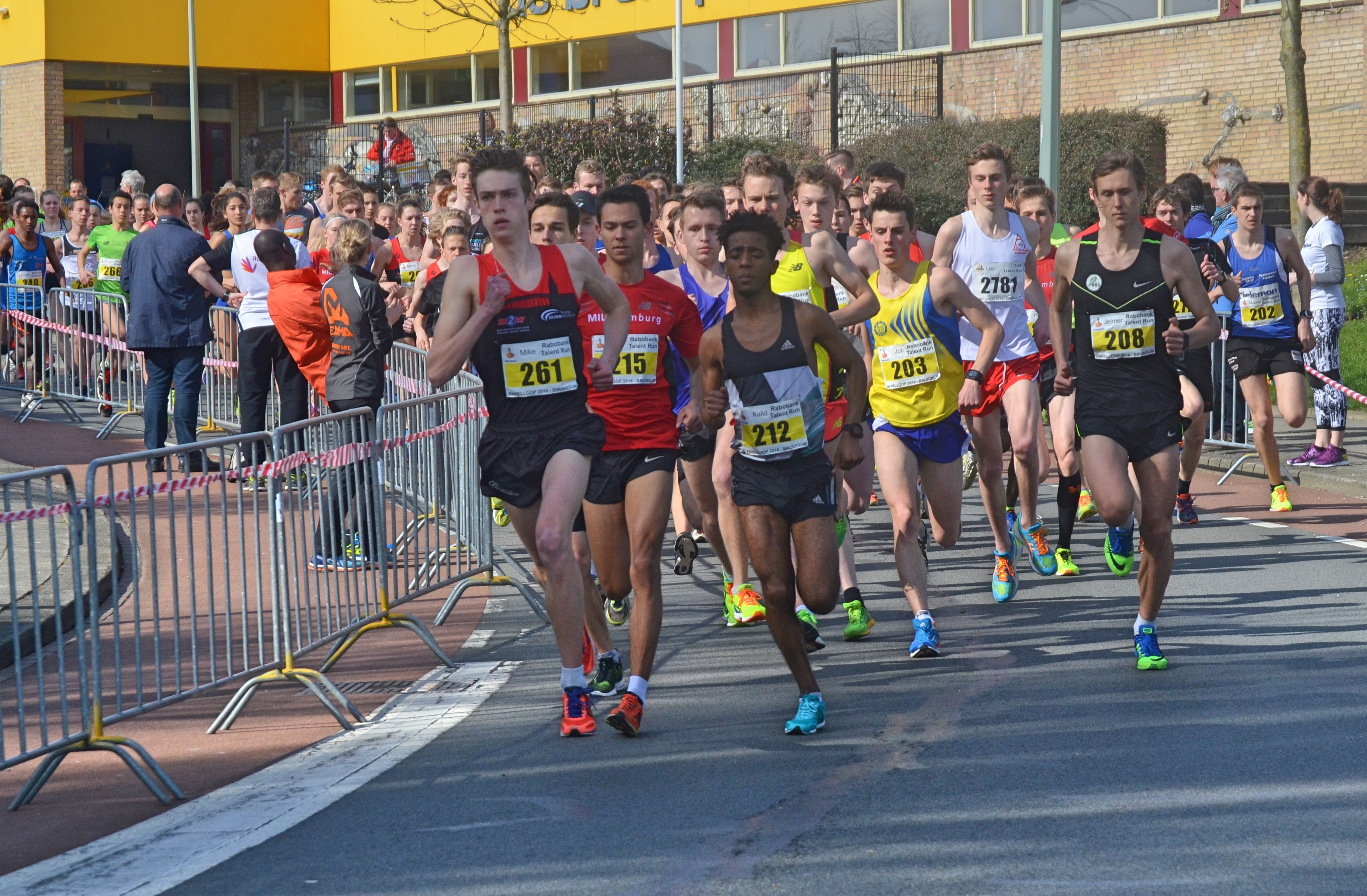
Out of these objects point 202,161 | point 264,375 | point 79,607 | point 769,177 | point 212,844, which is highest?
point 202,161

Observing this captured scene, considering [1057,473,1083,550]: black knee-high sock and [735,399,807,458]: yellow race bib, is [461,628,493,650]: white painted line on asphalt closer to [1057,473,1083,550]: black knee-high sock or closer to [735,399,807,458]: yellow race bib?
[735,399,807,458]: yellow race bib

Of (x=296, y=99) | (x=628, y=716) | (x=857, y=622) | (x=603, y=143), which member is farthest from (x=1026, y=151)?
(x=296, y=99)

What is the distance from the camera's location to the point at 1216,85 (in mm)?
27641

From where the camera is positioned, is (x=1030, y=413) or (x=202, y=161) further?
(x=202, y=161)

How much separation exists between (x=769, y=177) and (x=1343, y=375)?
11.2 m

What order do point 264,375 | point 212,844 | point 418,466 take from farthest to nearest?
point 264,375 < point 418,466 < point 212,844

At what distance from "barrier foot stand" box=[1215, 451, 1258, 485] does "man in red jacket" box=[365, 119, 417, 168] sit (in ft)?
47.2

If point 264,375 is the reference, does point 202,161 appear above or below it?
above

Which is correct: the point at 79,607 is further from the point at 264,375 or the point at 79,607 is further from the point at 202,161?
the point at 202,161

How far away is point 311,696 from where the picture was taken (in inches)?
281

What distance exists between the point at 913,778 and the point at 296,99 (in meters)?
42.3

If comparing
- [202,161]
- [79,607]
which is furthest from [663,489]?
[202,161]

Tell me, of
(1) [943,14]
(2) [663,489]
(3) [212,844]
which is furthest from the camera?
(1) [943,14]

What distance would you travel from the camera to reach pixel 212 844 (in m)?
5.04
